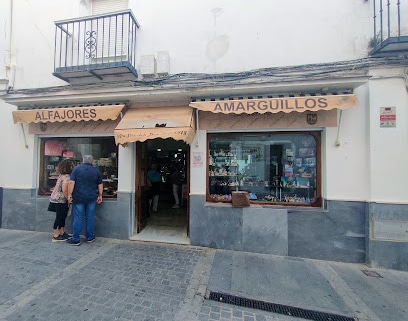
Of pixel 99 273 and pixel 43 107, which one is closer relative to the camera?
pixel 99 273

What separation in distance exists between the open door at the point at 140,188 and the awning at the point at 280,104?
2007 millimetres

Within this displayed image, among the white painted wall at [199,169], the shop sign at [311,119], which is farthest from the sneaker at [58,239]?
the shop sign at [311,119]

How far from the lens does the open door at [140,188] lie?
5.38 m

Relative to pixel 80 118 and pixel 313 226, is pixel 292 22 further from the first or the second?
pixel 80 118

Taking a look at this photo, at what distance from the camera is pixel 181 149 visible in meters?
10.1

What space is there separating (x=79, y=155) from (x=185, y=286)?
14.9ft

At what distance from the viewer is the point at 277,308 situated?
2.87m

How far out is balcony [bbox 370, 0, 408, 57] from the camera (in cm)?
399

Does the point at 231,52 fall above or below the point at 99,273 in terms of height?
above

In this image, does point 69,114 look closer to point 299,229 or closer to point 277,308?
point 277,308

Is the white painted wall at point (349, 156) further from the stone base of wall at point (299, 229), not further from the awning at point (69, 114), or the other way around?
the awning at point (69, 114)

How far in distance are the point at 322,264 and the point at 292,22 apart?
496cm

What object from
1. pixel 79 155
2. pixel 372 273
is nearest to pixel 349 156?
pixel 372 273

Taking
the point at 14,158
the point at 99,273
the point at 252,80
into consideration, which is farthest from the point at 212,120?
the point at 14,158
